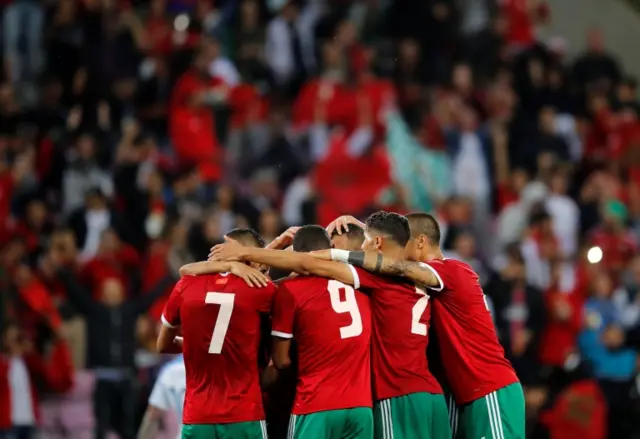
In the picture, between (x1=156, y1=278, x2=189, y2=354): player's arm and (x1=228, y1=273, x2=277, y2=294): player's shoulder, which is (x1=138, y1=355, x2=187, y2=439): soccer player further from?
(x1=228, y1=273, x2=277, y2=294): player's shoulder

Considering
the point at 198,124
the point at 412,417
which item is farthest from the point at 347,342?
the point at 198,124

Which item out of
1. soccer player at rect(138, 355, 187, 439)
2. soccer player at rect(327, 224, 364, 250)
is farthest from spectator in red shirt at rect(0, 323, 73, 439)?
soccer player at rect(327, 224, 364, 250)

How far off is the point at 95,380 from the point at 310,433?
596 cm

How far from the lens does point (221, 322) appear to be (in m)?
8.81

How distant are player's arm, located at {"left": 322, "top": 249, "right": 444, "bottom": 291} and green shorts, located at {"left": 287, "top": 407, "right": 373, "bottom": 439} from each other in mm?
862

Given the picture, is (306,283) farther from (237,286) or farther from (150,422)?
(150,422)

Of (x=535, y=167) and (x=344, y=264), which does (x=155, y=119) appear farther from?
(x=344, y=264)

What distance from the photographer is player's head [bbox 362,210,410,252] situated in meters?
8.90

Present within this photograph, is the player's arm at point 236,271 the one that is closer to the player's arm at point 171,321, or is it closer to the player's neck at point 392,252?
the player's arm at point 171,321

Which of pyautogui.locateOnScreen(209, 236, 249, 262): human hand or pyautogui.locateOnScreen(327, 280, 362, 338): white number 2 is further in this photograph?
pyautogui.locateOnScreen(209, 236, 249, 262): human hand

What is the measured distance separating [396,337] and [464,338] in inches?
18.3

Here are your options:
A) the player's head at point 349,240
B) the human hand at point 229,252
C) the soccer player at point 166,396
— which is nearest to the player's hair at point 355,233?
the player's head at point 349,240

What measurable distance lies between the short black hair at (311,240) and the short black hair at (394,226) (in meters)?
0.33

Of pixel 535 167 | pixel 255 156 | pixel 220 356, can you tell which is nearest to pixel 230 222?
pixel 255 156
